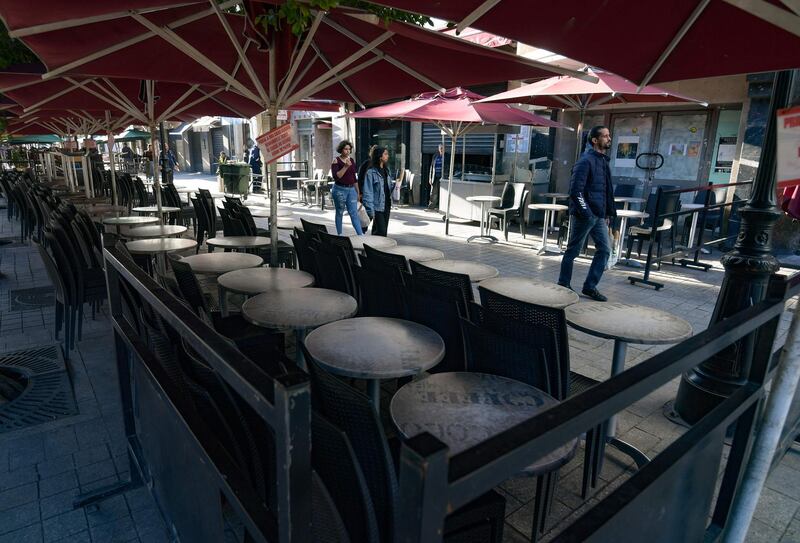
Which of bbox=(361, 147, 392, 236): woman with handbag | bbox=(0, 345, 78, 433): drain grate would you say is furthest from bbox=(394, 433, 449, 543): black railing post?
bbox=(361, 147, 392, 236): woman with handbag

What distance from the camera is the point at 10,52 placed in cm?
548

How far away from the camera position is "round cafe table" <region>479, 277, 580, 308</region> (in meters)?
3.15

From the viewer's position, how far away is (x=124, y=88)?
7012mm

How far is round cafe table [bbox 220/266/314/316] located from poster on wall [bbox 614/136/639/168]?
30.1ft

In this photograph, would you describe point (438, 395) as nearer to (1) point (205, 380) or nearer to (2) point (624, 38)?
(1) point (205, 380)

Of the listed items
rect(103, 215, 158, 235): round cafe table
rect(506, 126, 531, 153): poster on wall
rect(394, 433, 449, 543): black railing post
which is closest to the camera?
rect(394, 433, 449, 543): black railing post

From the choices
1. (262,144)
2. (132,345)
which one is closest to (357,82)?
(262,144)

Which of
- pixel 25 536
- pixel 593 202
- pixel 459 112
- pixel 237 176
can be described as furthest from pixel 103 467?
pixel 237 176

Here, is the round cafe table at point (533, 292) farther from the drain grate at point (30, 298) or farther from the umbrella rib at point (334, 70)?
the drain grate at point (30, 298)

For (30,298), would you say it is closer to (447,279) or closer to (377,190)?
(377,190)

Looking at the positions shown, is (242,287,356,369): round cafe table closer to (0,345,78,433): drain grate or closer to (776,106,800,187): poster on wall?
(0,345,78,433): drain grate

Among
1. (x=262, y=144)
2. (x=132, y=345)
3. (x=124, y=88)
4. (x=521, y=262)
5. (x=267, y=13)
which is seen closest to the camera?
(x=132, y=345)

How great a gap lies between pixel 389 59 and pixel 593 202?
2.80 m

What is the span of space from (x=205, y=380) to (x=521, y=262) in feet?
22.4
